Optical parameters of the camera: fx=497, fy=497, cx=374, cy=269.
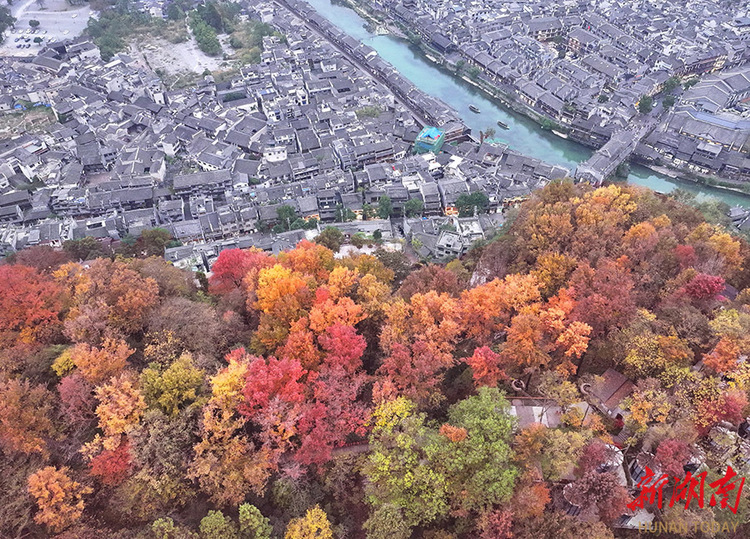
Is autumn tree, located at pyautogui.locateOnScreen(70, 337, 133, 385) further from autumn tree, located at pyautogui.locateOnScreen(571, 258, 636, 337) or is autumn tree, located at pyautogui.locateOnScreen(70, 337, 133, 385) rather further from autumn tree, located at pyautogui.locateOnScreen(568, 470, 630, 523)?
autumn tree, located at pyautogui.locateOnScreen(571, 258, 636, 337)

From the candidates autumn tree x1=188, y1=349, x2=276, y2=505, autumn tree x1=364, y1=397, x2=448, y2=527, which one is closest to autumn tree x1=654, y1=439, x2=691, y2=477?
autumn tree x1=364, y1=397, x2=448, y2=527

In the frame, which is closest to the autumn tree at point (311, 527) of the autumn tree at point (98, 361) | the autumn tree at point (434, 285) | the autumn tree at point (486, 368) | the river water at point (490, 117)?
the autumn tree at point (486, 368)

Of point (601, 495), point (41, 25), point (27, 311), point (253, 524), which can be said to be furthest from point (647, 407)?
point (41, 25)

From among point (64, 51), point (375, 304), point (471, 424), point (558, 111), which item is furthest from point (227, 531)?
point (64, 51)

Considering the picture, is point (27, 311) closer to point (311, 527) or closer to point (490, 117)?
point (311, 527)

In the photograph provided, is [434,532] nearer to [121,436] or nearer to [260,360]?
[260,360]

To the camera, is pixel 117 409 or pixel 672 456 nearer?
pixel 672 456

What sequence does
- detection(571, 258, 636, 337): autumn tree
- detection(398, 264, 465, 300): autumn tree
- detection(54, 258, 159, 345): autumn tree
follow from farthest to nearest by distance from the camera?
detection(398, 264, 465, 300): autumn tree
detection(571, 258, 636, 337): autumn tree
detection(54, 258, 159, 345): autumn tree

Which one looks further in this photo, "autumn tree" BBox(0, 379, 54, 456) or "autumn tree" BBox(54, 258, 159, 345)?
"autumn tree" BBox(54, 258, 159, 345)
